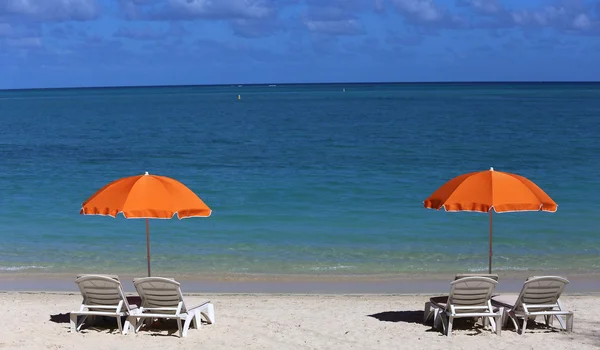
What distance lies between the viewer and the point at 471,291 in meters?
9.60

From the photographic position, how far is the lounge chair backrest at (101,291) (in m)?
9.57

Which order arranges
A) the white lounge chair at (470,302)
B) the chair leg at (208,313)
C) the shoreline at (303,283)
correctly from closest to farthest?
the white lounge chair at (470,302) → the chair leg at (208,313) → the shoreline at (303,283)

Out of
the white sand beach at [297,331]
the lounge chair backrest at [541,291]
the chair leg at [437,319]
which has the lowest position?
the white sand beach at [297,331]

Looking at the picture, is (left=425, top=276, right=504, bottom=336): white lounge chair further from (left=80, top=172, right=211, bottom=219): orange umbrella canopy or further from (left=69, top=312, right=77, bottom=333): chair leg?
(left=69, top=312, right=77, bottom=333): chair leg

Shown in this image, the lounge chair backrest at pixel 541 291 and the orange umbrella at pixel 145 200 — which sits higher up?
the orange umbrella at pixel 145 200

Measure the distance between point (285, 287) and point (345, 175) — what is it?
538 inches

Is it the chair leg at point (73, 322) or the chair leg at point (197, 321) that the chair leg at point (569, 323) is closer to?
the chair leg at point (197, 321)

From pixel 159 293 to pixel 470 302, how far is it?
11.4 ft

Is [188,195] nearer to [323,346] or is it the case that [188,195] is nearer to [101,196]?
[101,196]

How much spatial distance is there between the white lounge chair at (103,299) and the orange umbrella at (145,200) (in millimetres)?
755

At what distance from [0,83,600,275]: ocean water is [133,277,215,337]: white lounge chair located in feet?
17.3

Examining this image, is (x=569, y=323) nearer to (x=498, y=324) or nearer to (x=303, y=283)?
(x=498, y=324)

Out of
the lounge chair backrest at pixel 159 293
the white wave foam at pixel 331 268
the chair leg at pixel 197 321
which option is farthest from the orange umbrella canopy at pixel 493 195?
the white wave foam at pixel 331 268

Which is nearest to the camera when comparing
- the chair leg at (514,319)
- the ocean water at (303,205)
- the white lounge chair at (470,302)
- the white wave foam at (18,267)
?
the white lounge chair at (470,302)
